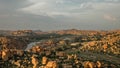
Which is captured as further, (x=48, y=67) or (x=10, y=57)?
(x=10, y=57)

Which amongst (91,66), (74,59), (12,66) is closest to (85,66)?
(91,66)

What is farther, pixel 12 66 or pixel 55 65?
pixel 12 66

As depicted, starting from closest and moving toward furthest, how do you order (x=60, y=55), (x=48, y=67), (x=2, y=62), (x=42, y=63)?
(x=48, y=67), (x=42, y=63), (x=2, y=62), (x=60, y=55)

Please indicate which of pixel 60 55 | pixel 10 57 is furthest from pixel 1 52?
pixel 60 55

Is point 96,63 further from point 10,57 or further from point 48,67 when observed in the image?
point 10,57

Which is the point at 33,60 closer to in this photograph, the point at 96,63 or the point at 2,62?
the point at 2,62

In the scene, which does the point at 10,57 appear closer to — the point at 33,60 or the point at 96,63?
the point at 33,60

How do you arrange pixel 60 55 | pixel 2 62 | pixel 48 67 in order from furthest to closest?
pixel 60 55, pixel 2 62, pixel 48 67

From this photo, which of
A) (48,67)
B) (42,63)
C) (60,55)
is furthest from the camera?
(60,55)

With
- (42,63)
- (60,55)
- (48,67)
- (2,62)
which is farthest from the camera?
(60,55)
